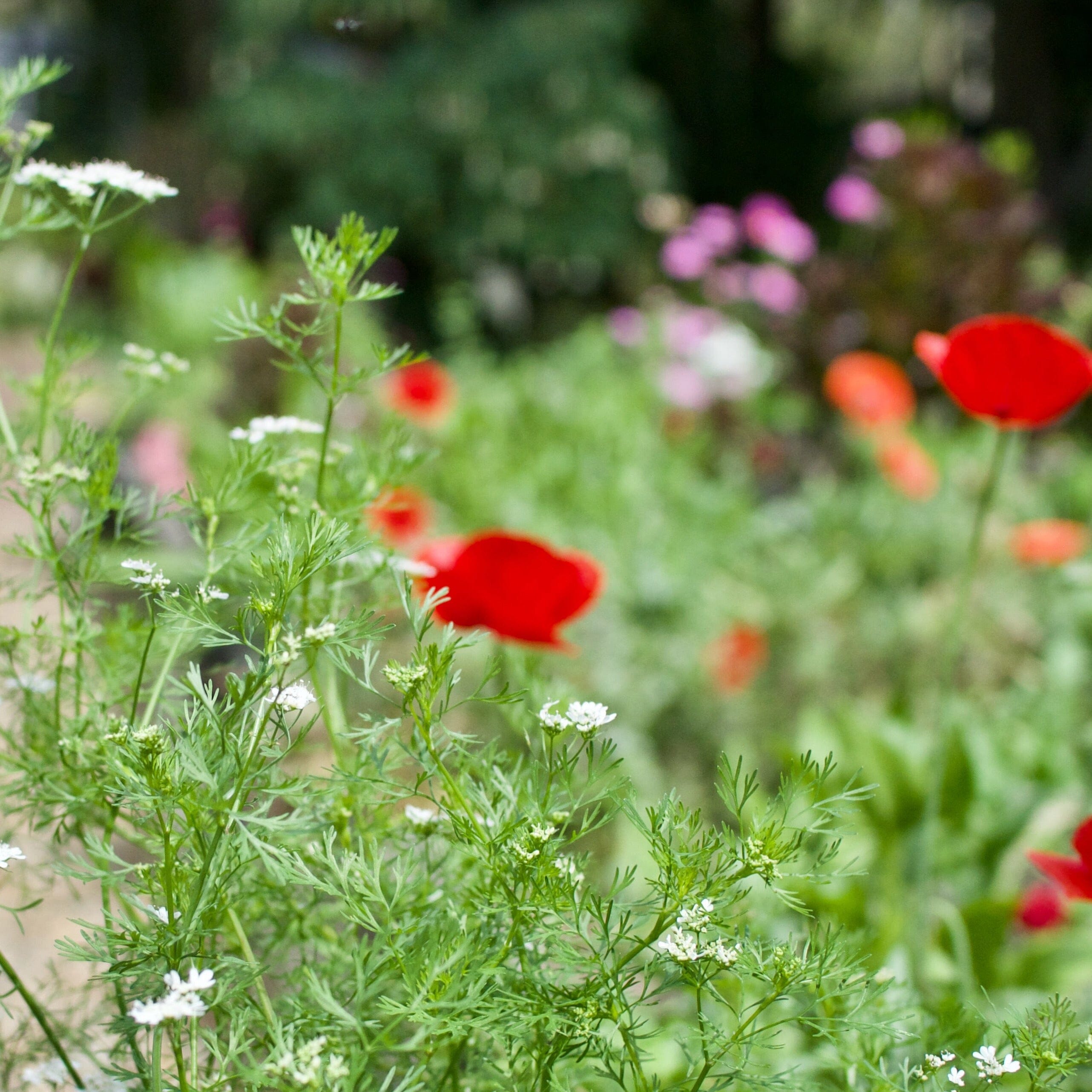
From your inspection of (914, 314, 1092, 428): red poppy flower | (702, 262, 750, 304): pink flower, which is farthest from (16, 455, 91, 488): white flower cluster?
(702, 262, 750, 304): pink flower

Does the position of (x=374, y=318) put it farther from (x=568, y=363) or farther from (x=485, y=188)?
(x=485, y=188)

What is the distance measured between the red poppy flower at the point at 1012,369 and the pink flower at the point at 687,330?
2.86 meters

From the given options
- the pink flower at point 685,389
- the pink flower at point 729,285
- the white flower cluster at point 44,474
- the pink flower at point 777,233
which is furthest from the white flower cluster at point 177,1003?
the pink flower at point 729,285

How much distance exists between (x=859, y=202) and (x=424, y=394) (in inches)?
84.8

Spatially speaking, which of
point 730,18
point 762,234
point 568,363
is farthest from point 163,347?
point 730,18

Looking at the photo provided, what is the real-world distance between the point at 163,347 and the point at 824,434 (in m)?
3.05

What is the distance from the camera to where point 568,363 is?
12.8 ft

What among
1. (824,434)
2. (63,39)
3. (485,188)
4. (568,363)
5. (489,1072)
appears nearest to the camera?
(489,1072)

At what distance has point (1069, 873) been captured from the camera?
0.68 meters

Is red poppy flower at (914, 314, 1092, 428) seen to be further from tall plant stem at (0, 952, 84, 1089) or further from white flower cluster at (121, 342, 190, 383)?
tall plant stem at (0, 952, 84, 1089)

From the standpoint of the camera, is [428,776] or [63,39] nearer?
[428,776]

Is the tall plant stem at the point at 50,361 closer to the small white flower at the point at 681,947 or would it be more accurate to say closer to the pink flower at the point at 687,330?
the small white flower at the point at 681,947

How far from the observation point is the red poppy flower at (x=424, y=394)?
2754 mm

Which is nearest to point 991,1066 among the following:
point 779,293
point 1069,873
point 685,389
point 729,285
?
point 1069,873
